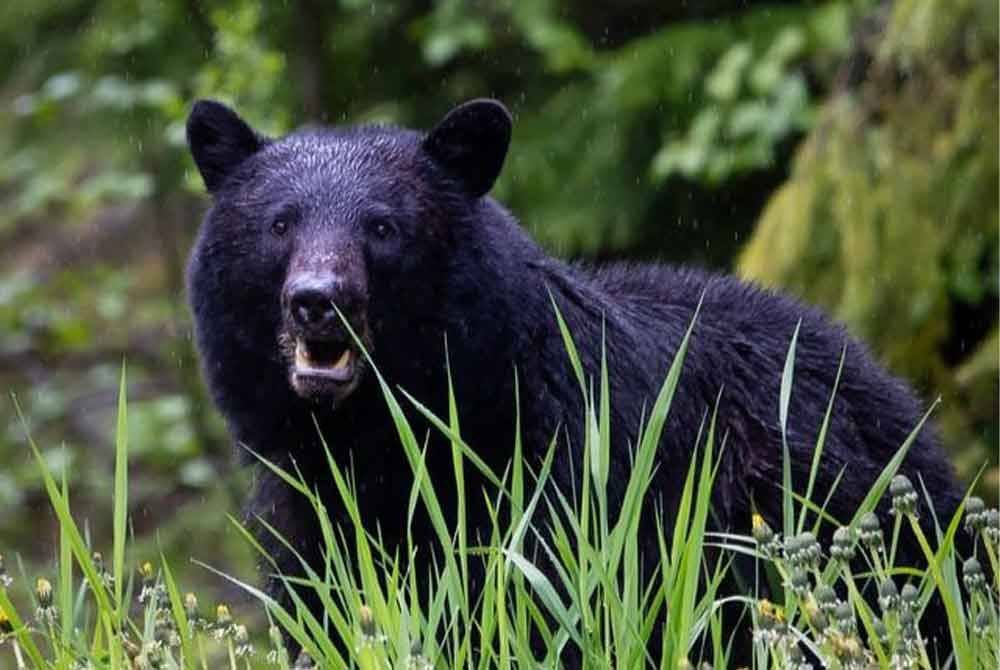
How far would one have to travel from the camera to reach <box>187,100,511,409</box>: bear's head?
419cm

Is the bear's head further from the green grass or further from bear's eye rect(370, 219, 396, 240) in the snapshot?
the green grass

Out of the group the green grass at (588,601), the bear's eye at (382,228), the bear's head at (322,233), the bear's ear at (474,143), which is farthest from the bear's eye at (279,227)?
the green grass at (588,601)

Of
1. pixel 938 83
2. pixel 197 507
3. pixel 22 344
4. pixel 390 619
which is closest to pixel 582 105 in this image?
pixel 938 83

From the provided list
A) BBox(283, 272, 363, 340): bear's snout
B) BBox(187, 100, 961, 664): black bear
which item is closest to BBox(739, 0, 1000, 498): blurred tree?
BBox(187, 100, 961, 664): black bear

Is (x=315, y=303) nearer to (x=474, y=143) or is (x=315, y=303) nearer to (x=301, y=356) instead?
(x=301, y=356)

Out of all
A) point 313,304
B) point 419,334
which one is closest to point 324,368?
point 313,304

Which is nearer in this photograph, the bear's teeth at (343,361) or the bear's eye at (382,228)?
the bear's teeth at (343,361)

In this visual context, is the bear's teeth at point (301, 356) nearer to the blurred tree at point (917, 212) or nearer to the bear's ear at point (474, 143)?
the bear's ear at point (474, 143)

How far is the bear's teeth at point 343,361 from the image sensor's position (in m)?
4.18

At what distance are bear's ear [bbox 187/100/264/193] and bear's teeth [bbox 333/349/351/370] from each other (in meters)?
0.76

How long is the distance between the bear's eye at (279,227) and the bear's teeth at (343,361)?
386 mm

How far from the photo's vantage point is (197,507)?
1012 cm

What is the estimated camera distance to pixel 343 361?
4.21 metres

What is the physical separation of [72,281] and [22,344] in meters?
0.67
